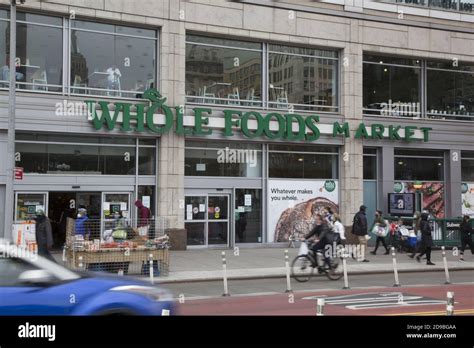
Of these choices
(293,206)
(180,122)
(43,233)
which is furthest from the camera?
(293,206)

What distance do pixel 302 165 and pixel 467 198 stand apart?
9.23 metres

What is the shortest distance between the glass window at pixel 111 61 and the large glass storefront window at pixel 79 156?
2025 millimetres

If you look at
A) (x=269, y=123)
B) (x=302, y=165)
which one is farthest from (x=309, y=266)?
(x=302, y=165)

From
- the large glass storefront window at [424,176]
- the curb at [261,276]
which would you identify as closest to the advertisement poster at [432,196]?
the large glass storefront window at [424,176]

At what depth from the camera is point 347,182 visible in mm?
25000

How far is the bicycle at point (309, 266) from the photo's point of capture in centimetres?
1518

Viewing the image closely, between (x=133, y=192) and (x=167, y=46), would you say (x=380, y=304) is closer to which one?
(x=133, y=192)

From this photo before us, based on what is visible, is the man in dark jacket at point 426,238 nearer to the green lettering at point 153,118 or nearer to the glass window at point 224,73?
the glass window at point 224,73

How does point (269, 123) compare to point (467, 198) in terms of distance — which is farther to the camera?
point (467, 198)

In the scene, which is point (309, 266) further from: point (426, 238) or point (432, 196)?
point (432, 196)

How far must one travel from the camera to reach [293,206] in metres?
24.3

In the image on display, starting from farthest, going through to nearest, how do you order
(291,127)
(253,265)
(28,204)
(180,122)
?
(291,127)
(180,122)
(28,204)
(253,265)
